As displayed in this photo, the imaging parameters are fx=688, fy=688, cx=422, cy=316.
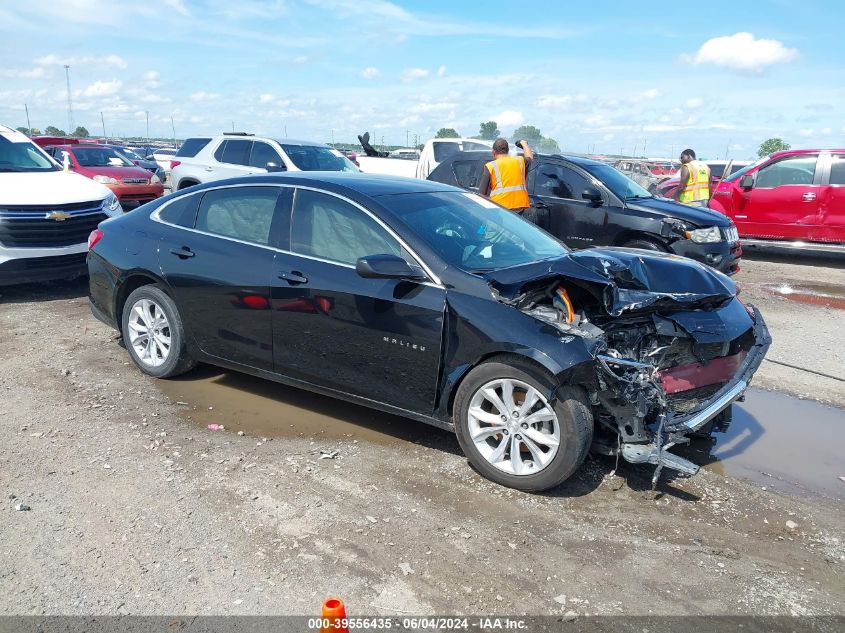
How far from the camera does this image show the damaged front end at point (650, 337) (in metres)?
3.70

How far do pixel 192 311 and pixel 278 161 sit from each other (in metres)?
7.81

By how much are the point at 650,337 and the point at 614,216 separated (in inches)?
201

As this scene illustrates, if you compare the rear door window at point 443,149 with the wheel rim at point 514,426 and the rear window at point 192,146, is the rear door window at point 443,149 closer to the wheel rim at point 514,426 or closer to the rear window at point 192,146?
the rear window at point 192,146

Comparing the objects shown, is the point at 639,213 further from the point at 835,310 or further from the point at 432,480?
the point at 432,480

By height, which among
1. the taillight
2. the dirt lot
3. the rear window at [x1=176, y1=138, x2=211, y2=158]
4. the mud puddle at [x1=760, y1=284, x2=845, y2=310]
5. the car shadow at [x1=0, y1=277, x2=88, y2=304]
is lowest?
the dirt lot

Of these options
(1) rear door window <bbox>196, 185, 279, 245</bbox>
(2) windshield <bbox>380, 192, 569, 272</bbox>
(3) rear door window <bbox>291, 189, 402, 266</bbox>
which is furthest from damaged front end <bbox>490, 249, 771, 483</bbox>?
(1) rear door window <bbox>196, 185, 279, 245</bbox>

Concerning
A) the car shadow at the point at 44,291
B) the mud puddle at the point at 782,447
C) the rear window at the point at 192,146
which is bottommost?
the mud puddle at the point at 782,447

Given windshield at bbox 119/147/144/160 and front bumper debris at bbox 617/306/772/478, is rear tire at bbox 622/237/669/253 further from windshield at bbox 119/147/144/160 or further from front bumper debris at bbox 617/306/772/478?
windshield at bbox 119/147/144/160

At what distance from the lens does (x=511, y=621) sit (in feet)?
9.43

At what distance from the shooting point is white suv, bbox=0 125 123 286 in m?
7.55

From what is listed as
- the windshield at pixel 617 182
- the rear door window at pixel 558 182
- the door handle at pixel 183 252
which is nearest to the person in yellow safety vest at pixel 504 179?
the rear door window at pixel 558 182

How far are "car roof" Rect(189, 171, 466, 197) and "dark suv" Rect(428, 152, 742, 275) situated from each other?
4352 millimetres

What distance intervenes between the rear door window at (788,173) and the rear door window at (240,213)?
429 inches

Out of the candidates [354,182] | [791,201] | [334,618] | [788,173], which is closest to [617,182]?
[791,201]
